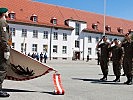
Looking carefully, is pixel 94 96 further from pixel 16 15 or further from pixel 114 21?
pixel 114 21

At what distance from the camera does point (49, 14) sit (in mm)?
67125

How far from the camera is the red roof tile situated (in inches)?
2459

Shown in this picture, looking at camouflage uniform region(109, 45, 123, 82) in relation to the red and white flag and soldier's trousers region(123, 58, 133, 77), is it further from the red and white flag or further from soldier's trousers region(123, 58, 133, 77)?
the red and white flag

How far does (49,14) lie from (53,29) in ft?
15.1

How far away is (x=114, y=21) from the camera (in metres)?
81.2

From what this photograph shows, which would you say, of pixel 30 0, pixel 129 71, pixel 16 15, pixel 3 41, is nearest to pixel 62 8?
pixel 30 0

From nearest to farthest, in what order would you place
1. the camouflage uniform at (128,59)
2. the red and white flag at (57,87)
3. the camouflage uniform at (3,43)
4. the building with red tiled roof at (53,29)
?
the camouflage uniform at (3,43) → the red and white flag at (57,87) → the camouflage uniform at (128,59) → the building with red tiled roof at (53,29)

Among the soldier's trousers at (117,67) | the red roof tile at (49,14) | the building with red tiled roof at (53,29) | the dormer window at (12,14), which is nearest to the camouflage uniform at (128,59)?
the soldier's trousers at (117,67)

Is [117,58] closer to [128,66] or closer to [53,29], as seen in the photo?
[128,66]

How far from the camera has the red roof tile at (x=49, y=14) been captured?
6247cm

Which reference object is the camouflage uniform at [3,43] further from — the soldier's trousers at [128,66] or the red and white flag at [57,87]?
the soldier's trousers at [128,66]

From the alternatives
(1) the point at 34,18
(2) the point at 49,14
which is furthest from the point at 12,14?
(2) the point at 49,14

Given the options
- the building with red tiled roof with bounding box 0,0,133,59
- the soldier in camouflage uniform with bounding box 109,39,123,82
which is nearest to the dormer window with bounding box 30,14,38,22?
the building with red tiled roof with bounding box 0,0,133,59

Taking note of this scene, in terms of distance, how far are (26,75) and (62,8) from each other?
208ft
